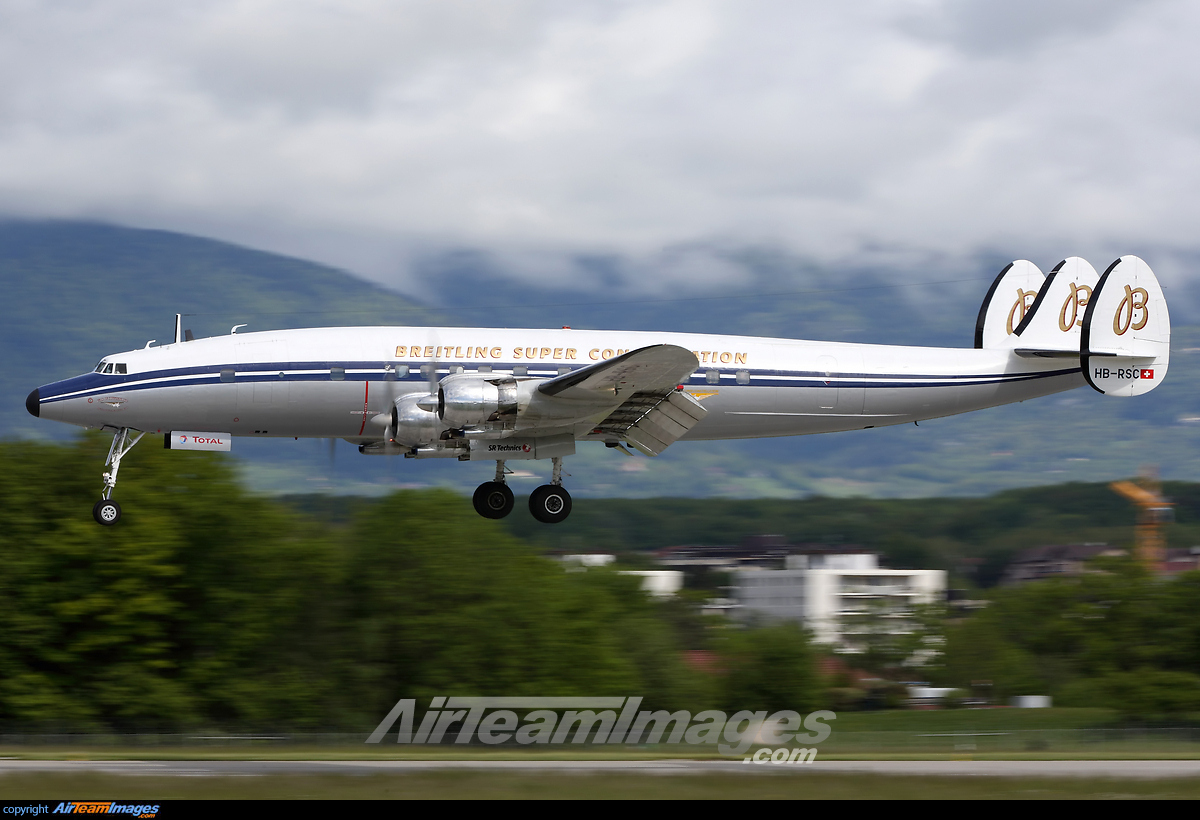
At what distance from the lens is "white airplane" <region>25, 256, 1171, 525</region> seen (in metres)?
21.5

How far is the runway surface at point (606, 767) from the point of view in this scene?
22469 millimetres

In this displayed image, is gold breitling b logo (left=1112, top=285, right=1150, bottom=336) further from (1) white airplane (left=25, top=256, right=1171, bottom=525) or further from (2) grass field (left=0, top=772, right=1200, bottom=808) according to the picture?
(2) grass field (left=0, top=772, right=1200, bottom=808)

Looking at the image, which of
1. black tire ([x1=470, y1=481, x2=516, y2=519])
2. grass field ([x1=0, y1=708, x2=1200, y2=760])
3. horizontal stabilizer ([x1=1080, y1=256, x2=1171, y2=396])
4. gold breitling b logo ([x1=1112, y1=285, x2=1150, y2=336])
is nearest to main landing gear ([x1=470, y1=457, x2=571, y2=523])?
black tire ([x1=470, y1=481, x2=516, y2=519])

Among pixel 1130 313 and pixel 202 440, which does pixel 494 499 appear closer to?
pixel 202 440

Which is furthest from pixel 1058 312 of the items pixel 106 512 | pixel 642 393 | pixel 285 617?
pixel 285 617

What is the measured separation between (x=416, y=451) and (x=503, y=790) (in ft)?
19.9

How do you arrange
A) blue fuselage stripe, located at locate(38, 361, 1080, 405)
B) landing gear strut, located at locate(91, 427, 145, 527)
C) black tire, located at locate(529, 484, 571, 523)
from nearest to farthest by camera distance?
blue fuselage stripe, located at locate(38, 361, 1080, 405) → landing gear strut, located at locate(91, 427, 145, 527) → black tire, located at locate(529, 484, 571, 523)

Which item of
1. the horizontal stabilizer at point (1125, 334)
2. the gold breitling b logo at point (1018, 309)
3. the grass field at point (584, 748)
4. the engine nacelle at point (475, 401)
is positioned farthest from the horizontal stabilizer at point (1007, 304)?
the engine nacelle at point (475, 401)

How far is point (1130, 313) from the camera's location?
87.6 ft

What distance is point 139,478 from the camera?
43188 mm

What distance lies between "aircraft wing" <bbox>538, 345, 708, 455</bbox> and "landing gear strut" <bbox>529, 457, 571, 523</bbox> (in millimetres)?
1195

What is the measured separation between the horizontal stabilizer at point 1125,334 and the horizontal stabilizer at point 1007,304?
1579 mm

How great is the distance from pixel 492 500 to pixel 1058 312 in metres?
13.5
